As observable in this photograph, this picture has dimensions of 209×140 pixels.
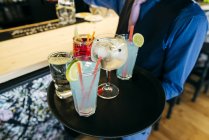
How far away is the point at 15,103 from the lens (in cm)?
124

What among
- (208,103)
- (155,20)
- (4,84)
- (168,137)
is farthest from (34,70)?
(208,103)

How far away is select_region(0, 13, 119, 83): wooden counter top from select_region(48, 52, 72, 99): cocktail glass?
258mm

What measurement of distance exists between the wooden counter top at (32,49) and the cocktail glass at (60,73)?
0.85ft

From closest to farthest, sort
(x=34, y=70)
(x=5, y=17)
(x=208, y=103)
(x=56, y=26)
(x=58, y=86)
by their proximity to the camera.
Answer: (x=58, y=86) < (x=34, y=70) < (x=56, y=26) < (x=208, y=103) < (x=5, y=17)

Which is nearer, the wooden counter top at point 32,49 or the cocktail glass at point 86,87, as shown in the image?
the cocktail glass at point 86,87

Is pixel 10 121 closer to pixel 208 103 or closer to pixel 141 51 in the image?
→ pixel 141 51

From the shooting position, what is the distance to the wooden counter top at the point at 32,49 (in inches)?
42.8

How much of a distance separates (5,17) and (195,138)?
2.67 meters

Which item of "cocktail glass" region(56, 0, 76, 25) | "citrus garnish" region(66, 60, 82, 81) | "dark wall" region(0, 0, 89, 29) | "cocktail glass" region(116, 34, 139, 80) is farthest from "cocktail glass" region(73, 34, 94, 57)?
"dark wall" region(0, 0, 89, 29)

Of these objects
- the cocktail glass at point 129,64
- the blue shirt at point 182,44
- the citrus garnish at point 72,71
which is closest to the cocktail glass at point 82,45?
the cocktail glass at point 129,64

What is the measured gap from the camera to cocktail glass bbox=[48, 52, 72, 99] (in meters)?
0.91

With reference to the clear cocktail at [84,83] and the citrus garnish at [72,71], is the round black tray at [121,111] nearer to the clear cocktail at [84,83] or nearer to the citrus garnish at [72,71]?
the clear cocktail at [84,83]

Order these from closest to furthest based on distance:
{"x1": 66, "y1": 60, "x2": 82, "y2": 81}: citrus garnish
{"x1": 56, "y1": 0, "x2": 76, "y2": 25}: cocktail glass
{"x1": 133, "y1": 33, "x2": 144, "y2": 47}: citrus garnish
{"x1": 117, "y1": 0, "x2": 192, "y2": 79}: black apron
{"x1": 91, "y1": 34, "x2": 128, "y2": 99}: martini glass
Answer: {"x1": 66, "y1": 60, "x2": 82, "y2": 81}: citrus garnish, {"x1": 91, "y1": 34, "x2": 128, "y2": 99}: martini glass, {"x1": 133, "y1": 33, "x2": 144, "y2": 47}: citrus garnish, {"x1": 117, "y1": 0, "x2": 192, "y2": 79}: black apron, {"x1": 56, "y1": 0, "x2": 76, "y2": 25}: cocktail glass

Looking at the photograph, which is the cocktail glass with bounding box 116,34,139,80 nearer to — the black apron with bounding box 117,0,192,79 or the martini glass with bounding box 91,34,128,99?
the martini glass with bounding box 91,34,128,99
